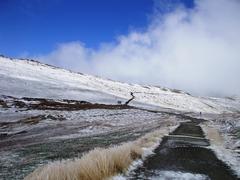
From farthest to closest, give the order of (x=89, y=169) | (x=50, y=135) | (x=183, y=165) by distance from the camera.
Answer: (x=50, y=135) < (x=183, y=165) < (x=89, y=169)

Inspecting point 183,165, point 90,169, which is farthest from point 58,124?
point 90,169

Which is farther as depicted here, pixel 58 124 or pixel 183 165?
pixel 58 124

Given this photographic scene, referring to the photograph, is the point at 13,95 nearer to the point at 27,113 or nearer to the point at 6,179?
the point at 27,113

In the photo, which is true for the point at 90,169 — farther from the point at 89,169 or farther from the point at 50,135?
the point at 50,135

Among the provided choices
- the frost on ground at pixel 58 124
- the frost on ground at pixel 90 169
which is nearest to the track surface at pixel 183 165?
the frost on ground at pixel 90 169

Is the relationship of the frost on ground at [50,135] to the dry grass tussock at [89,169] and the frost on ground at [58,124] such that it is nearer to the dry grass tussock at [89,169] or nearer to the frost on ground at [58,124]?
the frost on ground at [58,124]

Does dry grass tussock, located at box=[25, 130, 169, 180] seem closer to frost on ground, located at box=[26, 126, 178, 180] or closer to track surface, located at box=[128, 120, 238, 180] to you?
frost on ground, located at box=[26, 126, 178, 180]

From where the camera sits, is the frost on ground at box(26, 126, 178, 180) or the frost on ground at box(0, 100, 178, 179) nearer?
the frost on ground at box(26, 126, 178, 180)

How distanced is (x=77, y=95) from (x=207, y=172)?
113m

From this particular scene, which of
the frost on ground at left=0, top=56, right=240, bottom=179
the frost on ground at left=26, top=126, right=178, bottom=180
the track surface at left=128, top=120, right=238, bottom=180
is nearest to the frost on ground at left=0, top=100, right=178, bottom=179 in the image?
the frost on ground at left=0, top=56, right=240, bottom=179

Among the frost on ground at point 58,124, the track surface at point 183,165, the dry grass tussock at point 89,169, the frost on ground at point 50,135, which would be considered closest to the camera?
the dry grass tussock at point 89,169

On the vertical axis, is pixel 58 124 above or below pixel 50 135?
above

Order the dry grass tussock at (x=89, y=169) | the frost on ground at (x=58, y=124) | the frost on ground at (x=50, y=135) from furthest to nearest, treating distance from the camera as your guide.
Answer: the frost on ground at (x=58, y=124), the frost on ground at (x=50, y=135), the dry grass tussock at (x=89, y=169)

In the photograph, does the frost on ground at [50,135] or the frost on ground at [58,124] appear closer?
the frost on ground at [50,135]
